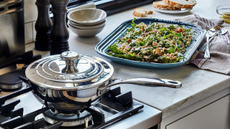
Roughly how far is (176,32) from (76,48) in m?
0.41

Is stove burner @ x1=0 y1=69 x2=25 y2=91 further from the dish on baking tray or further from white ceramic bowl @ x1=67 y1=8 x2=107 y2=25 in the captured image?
white ceramic bowl @ x1=67 y1=8 x2=107 y2=25

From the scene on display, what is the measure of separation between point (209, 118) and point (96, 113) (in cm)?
50

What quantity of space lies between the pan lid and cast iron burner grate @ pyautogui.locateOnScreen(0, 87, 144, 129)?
0.08m

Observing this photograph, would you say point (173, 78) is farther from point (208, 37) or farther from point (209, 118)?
point (208, 37)

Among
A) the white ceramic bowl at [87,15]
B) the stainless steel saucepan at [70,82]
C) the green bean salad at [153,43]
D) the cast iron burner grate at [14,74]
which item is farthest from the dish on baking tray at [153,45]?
the stainless steel saucepan at [70,82]

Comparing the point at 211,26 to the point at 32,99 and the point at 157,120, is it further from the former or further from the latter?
the point at 32,99

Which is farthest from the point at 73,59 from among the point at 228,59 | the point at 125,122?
the point at 228,59

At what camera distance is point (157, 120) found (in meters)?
1.09

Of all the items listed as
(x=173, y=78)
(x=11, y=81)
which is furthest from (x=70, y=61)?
(x=173, y=78)

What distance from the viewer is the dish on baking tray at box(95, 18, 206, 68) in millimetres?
1375

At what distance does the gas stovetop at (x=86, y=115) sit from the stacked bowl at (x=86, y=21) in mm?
535

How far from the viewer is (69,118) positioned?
1012 millimetres

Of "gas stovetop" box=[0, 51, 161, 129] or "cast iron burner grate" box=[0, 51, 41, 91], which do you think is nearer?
"gas stovetop" box=[0, 51, 161, 129]

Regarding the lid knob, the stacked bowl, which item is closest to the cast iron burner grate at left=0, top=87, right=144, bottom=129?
the lid knob
